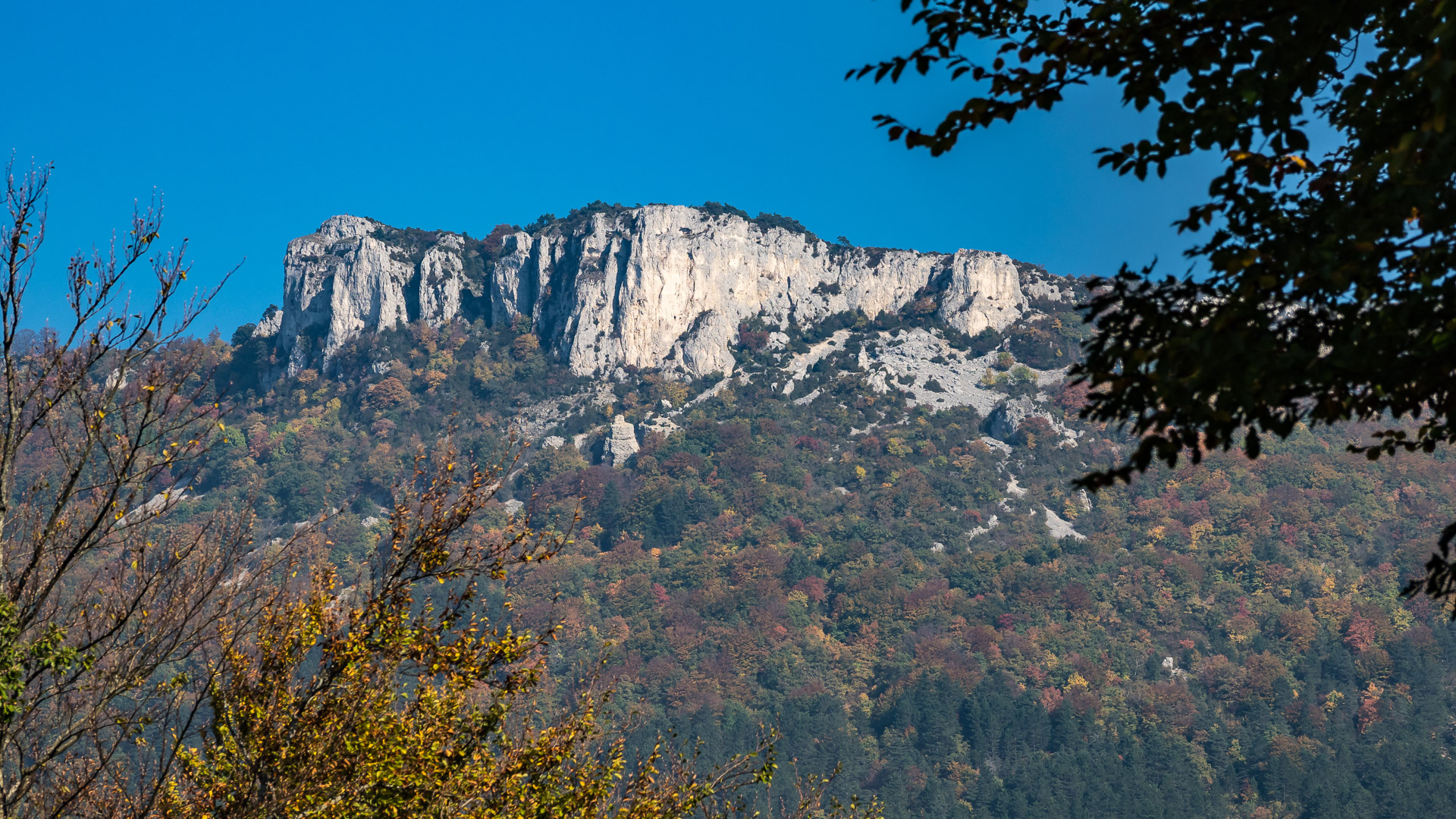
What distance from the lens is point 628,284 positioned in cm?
13825

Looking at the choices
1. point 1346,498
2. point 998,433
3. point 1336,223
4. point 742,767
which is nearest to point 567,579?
point 998,433

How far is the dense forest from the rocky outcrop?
4.41m

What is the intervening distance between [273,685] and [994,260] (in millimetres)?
153726

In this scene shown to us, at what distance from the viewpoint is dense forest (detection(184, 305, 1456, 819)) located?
73.4 m

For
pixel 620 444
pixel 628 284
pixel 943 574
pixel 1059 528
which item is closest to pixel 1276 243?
pixel 943 574

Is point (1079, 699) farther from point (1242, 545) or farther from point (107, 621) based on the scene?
point (107, 621)

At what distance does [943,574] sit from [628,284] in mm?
59033

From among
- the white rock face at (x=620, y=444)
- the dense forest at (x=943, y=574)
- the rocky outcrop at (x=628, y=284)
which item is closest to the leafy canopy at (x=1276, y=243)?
the dense forest at (x=943, y=574)

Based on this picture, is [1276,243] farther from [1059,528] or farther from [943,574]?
[1059,528]

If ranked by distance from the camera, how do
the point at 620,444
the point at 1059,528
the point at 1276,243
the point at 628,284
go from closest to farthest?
1. the point at 1276,243
2. the point at 1059,528
3. the point at 620,444
4. the point at 628,284

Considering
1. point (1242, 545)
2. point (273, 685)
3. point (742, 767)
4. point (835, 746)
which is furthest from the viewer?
point (1242, 545)

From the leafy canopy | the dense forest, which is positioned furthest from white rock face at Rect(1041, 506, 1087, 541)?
the leafy canopy

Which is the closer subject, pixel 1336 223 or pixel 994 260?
pixel 1336 223

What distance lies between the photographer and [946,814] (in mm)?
68125
